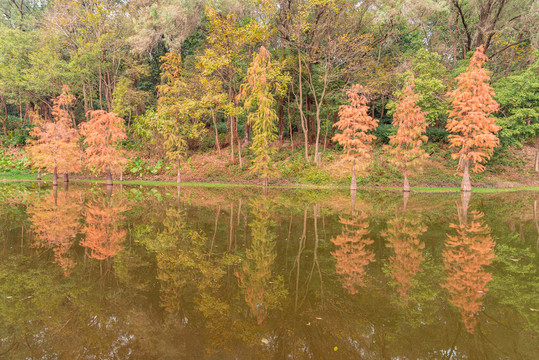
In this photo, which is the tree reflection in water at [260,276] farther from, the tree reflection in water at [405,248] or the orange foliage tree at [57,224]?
the orange foliage tree at [57,224]

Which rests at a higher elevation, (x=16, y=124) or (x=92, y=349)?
(x=16, y=124)

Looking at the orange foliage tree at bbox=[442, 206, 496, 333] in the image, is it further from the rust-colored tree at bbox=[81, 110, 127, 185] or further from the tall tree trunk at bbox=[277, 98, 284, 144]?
the tall tree trunk at bbox=[277, 98, 284, 144]

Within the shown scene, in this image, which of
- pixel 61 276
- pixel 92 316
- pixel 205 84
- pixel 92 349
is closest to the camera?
pixel 92 349

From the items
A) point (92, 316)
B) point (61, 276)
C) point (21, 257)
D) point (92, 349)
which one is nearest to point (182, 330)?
point (92, 349)

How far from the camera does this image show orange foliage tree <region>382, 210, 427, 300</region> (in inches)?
247

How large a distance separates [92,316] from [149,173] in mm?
30320

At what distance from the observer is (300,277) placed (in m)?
6.29

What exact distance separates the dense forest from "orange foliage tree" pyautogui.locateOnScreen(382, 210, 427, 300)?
38.9ft

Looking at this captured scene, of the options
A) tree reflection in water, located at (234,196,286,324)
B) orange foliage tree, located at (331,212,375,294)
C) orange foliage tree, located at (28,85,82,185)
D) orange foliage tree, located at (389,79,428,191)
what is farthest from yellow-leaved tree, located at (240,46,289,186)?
orange foliage tree, located at (28,85,82,185)

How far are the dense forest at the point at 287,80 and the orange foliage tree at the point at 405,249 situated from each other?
467 inches

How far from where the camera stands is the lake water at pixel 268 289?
4082 millimetres

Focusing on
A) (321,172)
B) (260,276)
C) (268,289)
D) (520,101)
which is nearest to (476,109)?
(520,101)

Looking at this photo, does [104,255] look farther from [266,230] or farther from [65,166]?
[65,166]

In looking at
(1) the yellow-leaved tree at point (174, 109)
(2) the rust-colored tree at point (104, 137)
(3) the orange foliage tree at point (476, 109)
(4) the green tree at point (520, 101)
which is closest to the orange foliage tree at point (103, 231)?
(2) the rust-colored tree at point (104, 137)
